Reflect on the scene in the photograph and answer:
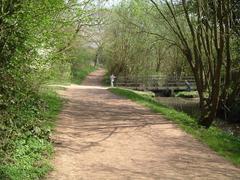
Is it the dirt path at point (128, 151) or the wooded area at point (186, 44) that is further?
the wooded area at point (186, 44)

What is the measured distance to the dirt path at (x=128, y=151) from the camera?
9219mm

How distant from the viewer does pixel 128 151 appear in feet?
36.6

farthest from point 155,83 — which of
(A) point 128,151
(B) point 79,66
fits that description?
(A) point 128,151

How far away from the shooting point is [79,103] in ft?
67.9

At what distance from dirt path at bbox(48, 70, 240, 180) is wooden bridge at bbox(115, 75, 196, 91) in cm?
2767

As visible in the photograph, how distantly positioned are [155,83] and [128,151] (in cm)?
3581

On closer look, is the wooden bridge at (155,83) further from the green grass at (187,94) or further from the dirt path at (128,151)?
the dirt path at (128,151)

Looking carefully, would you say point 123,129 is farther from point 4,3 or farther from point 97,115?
point 4,3

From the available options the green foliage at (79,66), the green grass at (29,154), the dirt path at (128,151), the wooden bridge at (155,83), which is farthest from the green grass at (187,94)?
the green grass at (29,154)

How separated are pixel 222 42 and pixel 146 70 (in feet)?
102

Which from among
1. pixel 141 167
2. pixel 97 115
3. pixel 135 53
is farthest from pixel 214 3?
pixel 135 53

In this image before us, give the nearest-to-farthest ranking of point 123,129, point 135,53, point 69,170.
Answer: point 69,170
point 123,129
point 135,53

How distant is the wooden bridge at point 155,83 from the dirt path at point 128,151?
27.7m

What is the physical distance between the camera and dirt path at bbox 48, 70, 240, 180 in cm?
922
